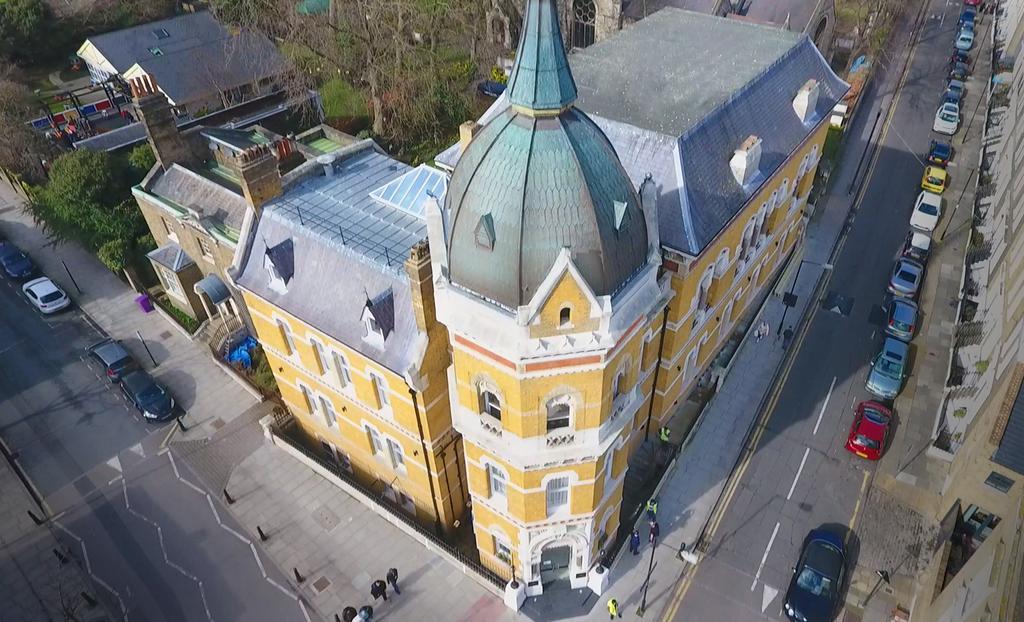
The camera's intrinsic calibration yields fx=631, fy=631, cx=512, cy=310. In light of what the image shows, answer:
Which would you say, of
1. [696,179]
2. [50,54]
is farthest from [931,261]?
[50,54]

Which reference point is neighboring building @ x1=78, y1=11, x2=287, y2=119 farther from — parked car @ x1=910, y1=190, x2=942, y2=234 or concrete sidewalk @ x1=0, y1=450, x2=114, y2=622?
parked car @ x1=910, y1=190, x2=942, y2=234

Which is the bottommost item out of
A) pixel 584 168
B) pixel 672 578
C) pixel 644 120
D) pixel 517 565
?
pixel 672 578

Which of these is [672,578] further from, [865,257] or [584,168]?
[865,257]

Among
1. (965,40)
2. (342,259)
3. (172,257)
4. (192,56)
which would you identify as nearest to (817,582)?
(342,259)

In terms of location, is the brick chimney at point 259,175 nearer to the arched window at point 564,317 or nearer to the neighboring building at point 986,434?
the arched window at point 564,317

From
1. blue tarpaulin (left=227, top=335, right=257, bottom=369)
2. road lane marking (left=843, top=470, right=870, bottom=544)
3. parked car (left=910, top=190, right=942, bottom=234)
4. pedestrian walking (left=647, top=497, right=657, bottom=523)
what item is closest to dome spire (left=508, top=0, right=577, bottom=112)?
pedestrian walking (left=647, top=497, right=657, bottom=523)

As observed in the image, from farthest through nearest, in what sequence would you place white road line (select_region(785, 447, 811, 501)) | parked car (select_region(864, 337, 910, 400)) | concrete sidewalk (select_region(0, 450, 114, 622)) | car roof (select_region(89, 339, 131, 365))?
car roof (select_region(89, 339, 131, 365)) < parked car (select_region(864, 337, 910, 400)) < white road line (select_region(785, 447, 811, 501)) < concrete sidewalk (select_region(0, 450, 114, 622))
